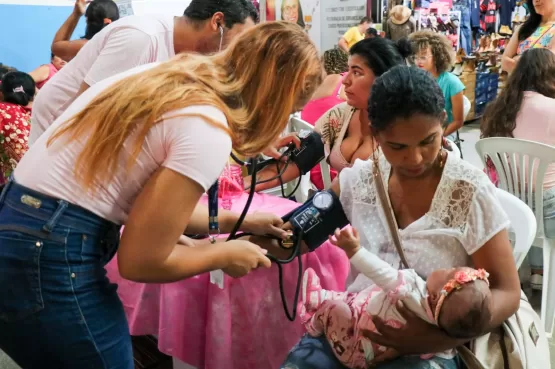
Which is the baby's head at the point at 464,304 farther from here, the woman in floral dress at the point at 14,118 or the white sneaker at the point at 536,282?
the woman in floral dress at the point at 14,118

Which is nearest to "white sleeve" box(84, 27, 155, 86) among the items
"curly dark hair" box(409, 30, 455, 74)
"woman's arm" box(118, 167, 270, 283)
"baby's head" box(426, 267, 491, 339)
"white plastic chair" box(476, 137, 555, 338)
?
"woman's arm" box(118, 167, 270, 283)

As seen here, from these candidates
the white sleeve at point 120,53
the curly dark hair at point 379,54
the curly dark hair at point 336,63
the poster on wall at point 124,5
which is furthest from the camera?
the poster on wall at point 124,5

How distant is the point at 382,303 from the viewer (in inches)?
49.0

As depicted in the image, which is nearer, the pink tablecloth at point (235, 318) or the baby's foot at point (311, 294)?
the baby's foot at point (311, 294)

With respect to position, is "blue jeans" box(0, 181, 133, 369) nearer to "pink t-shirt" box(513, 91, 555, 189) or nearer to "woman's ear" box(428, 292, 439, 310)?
"woman's ear" box(428, 292, 439, 310)

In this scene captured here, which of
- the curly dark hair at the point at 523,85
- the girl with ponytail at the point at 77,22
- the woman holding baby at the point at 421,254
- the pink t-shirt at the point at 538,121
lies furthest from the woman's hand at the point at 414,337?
the girl with ponytail at the point at 77,22

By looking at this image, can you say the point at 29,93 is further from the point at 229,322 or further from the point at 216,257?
the point at 216,257

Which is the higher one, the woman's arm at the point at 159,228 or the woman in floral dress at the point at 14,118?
the woman's arm at the point at 159,228

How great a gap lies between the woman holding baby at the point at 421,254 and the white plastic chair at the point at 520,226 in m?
0.41

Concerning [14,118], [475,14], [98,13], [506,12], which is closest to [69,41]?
[98,13]

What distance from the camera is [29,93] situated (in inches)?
125

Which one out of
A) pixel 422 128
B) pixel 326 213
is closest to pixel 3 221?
pixel 326 213

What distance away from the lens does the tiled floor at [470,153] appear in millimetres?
2320

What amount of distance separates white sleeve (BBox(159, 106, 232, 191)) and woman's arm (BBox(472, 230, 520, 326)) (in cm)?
72
